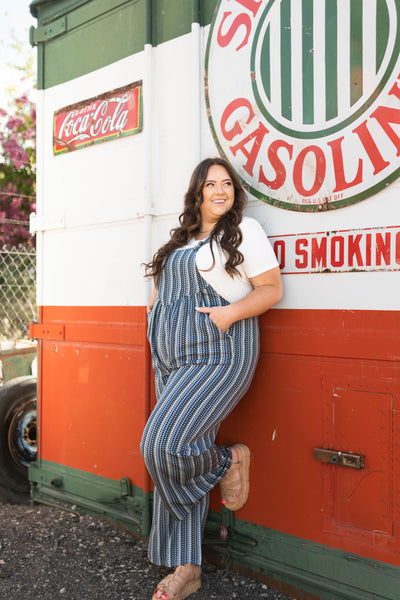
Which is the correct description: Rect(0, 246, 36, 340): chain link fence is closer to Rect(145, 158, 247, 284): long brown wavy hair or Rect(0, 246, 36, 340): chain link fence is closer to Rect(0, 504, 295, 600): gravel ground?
Rect(0, 504, 295, 600): gravel ground

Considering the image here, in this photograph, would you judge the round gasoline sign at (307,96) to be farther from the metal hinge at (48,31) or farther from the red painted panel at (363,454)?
the metal hinge at (48,31)

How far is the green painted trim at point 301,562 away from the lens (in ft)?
7.83

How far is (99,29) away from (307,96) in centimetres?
171

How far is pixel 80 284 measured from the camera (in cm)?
371

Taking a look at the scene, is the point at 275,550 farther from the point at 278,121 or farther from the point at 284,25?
the point at 284,25

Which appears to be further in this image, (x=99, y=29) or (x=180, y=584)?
(x=99, y=29)

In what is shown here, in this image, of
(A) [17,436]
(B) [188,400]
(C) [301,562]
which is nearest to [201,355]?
(B) [188,400]

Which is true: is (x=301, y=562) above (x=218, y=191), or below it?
below

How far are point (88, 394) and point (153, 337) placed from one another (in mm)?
1031

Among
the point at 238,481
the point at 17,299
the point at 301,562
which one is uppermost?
the point at 17,299

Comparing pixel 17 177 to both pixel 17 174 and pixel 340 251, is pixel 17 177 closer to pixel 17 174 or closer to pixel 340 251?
pixel 17 174

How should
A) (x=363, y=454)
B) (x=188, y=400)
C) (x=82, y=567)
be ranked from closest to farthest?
(x=363, y=454) → (x=188, y=400) → (x=82, y=567)

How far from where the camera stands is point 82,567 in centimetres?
302

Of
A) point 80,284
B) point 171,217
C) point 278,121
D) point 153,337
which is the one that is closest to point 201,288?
point 153,337
